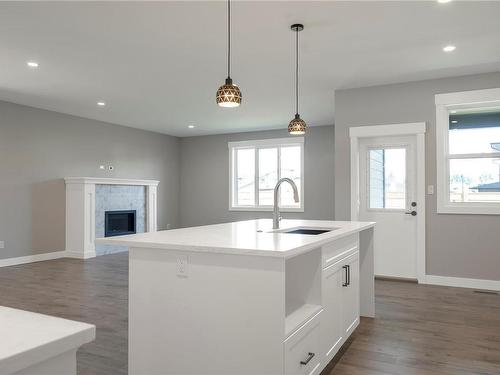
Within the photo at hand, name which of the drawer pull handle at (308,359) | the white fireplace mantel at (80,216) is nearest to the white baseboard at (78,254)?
the white fireplace mantel at (80,216)

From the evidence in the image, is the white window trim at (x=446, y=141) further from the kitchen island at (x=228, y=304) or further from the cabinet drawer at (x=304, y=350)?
the cabinet drawer at (x=304, y=350)

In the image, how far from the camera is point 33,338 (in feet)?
2.22

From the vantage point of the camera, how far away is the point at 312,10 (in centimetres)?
327

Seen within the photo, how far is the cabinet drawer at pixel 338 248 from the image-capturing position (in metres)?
2.51

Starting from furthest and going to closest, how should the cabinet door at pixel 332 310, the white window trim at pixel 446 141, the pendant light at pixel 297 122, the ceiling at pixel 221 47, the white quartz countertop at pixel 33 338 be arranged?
the white window trim at pixel 446 141 → the pendant light at pixel 297 122 → the ceiling at pixel 221 47 → the cabinet door at pixel 332 310 → the white quartz countertop at pixel 33 338

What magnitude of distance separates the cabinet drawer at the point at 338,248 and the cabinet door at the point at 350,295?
0.07 m

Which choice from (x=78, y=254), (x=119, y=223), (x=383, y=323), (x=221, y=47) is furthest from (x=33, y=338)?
(x=119, y=223)

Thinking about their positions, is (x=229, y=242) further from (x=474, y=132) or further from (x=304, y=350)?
(x=474, y=132)

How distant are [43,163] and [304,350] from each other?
249 inches

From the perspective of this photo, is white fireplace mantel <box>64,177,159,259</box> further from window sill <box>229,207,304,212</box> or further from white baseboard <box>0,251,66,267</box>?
window sill <box>229,207,304,212</box>

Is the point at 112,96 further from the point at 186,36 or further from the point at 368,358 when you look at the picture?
the point at 368,358

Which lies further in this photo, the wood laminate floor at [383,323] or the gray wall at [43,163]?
the gray wall at [43,163]

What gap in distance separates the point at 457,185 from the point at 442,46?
1.95m

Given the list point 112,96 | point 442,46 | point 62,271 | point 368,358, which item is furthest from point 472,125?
point 62,271
